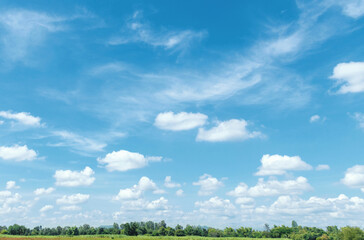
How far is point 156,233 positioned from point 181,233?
42.6 feet

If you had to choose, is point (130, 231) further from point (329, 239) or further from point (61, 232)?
point (329, 239)

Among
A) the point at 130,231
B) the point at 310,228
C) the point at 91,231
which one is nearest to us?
the point at 130,231

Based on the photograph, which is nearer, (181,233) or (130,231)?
(130,231)

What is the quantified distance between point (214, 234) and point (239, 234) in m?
19.4

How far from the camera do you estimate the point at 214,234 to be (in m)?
164

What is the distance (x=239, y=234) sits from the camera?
17462 cm

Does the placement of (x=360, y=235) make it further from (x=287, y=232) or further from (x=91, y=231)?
(x=91, y=231)

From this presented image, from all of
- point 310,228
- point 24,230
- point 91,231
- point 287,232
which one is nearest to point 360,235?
point 287,232

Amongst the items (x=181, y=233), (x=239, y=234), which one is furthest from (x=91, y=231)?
(x=239, y=234)

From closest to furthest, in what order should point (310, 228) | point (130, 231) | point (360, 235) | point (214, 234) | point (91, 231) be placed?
1. point (360, 235)
2. point (130, 231)
3. point (91, 231)
4. point (214, 234)
5. point (310, 228)

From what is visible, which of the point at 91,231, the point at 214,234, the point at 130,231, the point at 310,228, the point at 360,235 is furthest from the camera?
the point at 310,228

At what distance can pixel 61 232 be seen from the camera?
166 meters

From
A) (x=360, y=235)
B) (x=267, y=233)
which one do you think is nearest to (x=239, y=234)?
(x=267, y=233)

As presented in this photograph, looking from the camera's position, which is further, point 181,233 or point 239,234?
point 239,234
